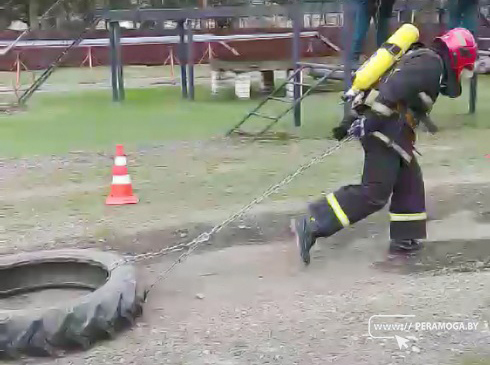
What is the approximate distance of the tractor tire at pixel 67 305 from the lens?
12.3 ft

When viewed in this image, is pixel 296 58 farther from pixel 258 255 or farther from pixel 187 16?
pixel 258 255

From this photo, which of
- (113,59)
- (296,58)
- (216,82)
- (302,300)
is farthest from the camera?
(216,82)

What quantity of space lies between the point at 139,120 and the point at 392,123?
7647 millimetres

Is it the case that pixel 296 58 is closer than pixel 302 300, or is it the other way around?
pixel 302 300

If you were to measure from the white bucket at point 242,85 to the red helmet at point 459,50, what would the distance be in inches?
389

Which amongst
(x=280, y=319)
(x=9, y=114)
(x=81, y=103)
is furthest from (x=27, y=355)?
(x=81, y=103)

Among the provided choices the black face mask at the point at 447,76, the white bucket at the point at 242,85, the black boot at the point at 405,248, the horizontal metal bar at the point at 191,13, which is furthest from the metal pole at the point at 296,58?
the black face mask at the point at 447,76

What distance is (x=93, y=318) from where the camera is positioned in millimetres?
3861

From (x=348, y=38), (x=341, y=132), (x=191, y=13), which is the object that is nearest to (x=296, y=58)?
(x=348, y=38)

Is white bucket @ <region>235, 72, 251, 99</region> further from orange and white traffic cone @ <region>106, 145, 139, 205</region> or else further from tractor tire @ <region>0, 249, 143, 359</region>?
tractor tire @ <region>0, 249, 143, 359</region>

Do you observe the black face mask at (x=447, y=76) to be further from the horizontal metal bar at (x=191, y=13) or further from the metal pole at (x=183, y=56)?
the metal pole at (x=183, y=56)

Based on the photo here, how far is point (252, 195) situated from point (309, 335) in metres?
3.13

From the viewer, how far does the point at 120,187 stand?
22.6ft

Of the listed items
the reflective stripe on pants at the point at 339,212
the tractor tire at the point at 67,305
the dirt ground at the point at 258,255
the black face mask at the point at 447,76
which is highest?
the black face mask at the point at 447,76
